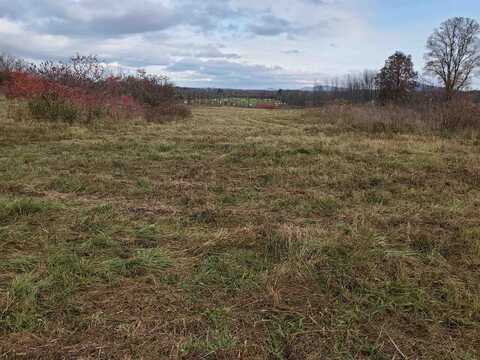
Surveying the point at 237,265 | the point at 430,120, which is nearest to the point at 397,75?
the point at 430,120

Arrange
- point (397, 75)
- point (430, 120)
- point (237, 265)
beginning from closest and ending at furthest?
point (237, 265)
point (430, 120)
point (397, 75)

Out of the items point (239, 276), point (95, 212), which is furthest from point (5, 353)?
point (95, 212)

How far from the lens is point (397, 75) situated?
35375mm

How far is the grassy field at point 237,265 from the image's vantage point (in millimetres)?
2068

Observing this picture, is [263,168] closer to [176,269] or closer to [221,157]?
[221,157]

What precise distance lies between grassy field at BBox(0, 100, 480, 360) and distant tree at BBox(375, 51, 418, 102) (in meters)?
33.0

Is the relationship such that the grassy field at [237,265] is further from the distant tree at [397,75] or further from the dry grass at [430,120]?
the distant tree at [397,75]

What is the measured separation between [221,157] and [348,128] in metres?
7.79

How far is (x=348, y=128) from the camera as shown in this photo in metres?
13.4

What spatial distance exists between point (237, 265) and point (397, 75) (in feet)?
125

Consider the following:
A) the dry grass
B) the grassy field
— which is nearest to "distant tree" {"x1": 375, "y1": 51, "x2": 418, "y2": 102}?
the dry grass

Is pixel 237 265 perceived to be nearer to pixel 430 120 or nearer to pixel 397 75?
pixel 430 120

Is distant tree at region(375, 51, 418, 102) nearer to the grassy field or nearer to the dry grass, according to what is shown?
the dry grass

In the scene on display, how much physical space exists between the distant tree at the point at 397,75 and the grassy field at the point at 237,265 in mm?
32979
